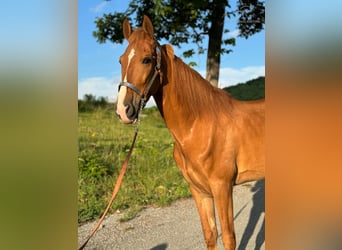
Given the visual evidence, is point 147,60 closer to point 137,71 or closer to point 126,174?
point 137,71

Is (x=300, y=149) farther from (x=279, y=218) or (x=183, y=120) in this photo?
(x=183, y=120)

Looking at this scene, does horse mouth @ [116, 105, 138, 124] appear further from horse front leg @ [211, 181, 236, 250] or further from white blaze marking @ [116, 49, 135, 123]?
horse front leg @ [211, 181, 236, 250]

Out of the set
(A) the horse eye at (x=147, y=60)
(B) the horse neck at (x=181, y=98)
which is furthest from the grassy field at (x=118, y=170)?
(A) the horse eye at (x=147, y=60)

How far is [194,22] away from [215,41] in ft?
2.34

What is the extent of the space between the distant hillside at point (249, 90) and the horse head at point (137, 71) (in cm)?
757

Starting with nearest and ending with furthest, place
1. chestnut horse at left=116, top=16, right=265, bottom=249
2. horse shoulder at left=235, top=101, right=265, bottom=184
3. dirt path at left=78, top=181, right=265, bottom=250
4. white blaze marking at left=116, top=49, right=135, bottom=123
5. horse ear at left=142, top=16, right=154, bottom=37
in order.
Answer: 1. white blaze marking at left=116, top=49, right=135, bottom=123
2. horse ear at left=142, top=16, right=154, bottom=37
3. chestnut horse at left=116, top=16, right=265, bottom=249
4. horse shoulder at left=235, top=101, right=265, bottom=184
5. dirt path at left=78, top=181, right=265, bottom=250

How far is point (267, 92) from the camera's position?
2.17 ft

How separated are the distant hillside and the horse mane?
23.5ft

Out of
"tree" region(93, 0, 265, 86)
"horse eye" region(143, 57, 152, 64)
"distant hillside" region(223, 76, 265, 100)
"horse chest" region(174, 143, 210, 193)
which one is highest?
Answer: "tree" region(93, 0, 265, 86)

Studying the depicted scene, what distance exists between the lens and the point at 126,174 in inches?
210

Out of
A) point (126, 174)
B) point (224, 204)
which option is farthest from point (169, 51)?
point (126, 174)

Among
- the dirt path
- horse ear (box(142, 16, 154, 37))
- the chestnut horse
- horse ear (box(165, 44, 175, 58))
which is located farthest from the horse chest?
the dirt path

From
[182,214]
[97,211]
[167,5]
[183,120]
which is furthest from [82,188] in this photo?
[167,5]

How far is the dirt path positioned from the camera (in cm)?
338
